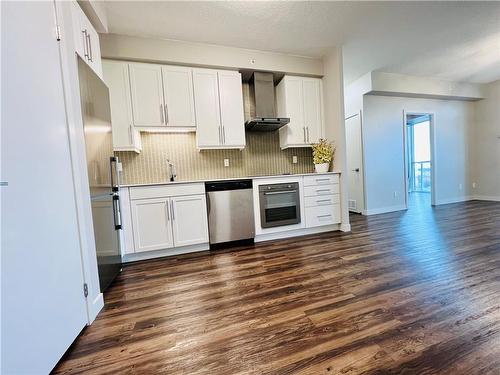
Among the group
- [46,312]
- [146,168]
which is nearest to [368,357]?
[46,312]

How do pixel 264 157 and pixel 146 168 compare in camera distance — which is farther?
pixel 264 157

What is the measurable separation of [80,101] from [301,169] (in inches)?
124

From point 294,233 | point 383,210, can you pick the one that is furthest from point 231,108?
point 383,210

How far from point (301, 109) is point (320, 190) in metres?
1.33

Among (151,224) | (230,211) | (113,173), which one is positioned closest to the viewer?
(113,173)

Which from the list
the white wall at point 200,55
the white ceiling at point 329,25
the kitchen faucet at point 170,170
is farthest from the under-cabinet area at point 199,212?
the white ceiling at point 329,25

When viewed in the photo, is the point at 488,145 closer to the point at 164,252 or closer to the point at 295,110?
the point at 295,110

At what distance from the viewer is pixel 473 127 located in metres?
5.48

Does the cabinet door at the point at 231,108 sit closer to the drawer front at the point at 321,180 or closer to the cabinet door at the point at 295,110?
the cabinet door at the point at 295,110

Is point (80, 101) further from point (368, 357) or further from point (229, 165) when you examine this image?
point (368, 357)

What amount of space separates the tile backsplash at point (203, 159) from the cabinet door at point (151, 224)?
0.69 meters

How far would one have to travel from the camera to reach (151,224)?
8.49 feet

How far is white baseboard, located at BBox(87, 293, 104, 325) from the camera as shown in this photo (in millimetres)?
1449

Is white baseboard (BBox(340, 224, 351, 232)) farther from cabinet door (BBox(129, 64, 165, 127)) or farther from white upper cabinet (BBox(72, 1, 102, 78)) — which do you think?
white upper cabinet (BBox(72, 1, 102, 78))
